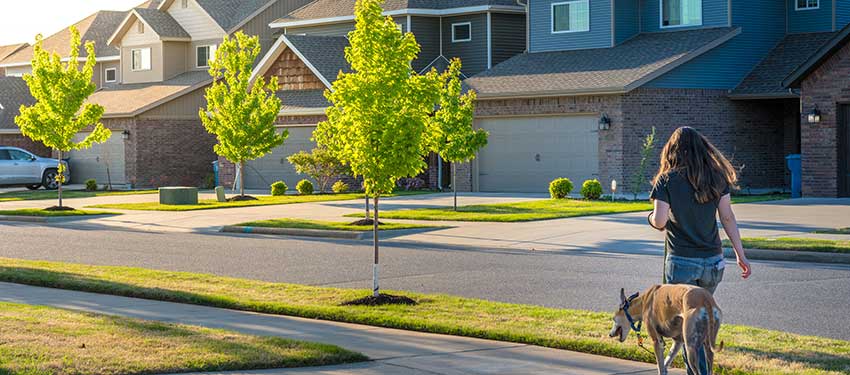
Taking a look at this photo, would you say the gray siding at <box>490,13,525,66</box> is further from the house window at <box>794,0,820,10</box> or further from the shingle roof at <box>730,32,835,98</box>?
the house window at <box>794,0,820,10</box>

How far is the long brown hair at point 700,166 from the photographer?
27.9 ft

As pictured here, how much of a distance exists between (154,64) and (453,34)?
15.6 m

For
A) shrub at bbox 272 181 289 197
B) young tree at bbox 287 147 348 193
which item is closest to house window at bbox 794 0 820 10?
young tree at bbox 287 147 348 193

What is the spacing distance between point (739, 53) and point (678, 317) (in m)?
28.8

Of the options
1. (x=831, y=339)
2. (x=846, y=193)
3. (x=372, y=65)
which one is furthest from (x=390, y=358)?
(x=846, y=193)

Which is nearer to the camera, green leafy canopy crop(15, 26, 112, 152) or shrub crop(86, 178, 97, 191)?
green leafy canopy crop(15, 26, 112, 152)

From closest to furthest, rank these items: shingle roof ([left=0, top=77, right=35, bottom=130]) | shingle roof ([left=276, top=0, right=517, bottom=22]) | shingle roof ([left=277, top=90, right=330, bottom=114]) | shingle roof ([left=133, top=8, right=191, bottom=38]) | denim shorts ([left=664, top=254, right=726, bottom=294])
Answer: denim shorts ([left=664, top=254, right=726, bottom=294]), shingle roof ([left=277, top=90, right=330, bottom=114]), shingle roof ([left=276, top=0, right=517, bottom=22]), shingle roof ([left=133, top=8, right=191, bottom=38]), shingle roof ([left=0, top=77, right=35, bottom=130])

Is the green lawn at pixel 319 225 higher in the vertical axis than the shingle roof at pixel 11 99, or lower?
lower

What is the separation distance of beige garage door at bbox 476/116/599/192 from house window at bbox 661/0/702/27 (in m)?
5.06

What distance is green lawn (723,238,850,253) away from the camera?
59.0 ft

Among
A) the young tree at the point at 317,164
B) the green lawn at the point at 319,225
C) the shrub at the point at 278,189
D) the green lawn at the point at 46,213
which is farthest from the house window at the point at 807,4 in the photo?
the green lawn at the point at 46,213

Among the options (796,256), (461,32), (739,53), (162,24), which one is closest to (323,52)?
(461,32)

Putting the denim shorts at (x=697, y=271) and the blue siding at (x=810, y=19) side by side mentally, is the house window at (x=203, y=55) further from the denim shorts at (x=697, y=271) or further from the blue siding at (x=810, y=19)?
the denim shorts at (x=697, y=271)

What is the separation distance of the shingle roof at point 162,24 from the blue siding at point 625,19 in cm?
2224
